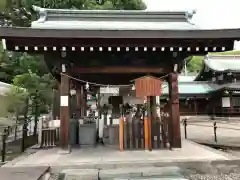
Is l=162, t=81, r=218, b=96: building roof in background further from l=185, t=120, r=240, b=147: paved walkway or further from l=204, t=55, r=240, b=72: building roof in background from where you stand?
l=185, t=120, r=240, b=147: paved walkway

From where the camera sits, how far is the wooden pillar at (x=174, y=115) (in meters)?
7.62

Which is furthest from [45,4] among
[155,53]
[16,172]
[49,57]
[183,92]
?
[183,92]

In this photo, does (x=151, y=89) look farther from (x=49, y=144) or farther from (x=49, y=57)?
(x=49, y=144)

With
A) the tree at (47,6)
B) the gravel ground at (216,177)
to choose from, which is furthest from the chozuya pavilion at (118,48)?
the tree at (47,6)

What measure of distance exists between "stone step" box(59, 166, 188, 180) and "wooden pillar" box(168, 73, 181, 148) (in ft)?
6.69

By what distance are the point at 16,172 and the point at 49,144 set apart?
11.6ft

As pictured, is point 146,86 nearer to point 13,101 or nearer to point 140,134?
point 140,134

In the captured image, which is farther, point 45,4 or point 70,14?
point 45,4

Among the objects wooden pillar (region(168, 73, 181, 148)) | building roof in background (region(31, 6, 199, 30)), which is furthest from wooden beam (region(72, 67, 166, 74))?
building roof in background (region(31, 6, 199, 30))

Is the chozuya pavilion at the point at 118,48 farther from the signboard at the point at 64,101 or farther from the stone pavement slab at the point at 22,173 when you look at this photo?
the stone pavement slab at the point at 22,173

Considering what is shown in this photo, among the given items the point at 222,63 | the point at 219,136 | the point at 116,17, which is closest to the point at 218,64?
the point at 222,63

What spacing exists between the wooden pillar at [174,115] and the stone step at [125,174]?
204 cm

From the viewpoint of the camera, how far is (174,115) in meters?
7.71

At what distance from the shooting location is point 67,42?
6.93m
